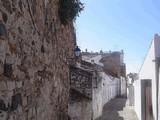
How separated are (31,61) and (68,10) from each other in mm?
2370

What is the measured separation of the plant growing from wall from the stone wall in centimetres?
20

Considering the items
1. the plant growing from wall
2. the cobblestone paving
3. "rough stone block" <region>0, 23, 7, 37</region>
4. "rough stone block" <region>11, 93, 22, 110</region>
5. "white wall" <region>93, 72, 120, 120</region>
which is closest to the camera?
"rough stone block" <region>0, 23, 7, 37</region>

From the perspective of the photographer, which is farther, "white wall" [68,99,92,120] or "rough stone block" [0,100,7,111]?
"white wall" [68,99,92,120]

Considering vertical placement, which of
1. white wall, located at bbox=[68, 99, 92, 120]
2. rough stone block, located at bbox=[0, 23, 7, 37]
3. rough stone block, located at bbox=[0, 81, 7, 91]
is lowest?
white wall, located at bbox=[68, 99, 92, 120]

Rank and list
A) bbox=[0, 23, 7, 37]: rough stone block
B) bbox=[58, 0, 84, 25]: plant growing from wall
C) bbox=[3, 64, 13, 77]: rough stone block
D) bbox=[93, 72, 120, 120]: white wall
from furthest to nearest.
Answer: bbox=[93, 72, 120, 120]: white wall < bbox=[58, 0, 84, 25]: plant growing from wall < bbox=[3, 64, 13, 77]: rough stone block < bbox=[0, 23, 7, 37]: rough stone block

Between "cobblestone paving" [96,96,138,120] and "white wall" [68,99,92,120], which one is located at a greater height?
"white wall" [68,99,92,120]

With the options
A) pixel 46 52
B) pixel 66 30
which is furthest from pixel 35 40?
pixel 66 30

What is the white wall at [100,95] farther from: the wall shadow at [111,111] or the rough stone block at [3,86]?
the rough stone block at [3,86]

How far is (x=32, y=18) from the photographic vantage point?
3.68m

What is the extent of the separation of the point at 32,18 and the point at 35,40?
1.10ft

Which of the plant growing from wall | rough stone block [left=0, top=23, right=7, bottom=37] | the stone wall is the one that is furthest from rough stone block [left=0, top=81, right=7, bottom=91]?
the plant growing from wall

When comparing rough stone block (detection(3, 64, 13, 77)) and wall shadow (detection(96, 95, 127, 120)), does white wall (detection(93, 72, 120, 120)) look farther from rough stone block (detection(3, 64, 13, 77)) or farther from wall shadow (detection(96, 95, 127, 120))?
rough stone block (detection(3, 64, 13, 77))

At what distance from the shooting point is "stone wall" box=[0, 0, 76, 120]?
9.08ft

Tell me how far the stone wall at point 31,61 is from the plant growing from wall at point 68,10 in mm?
196
